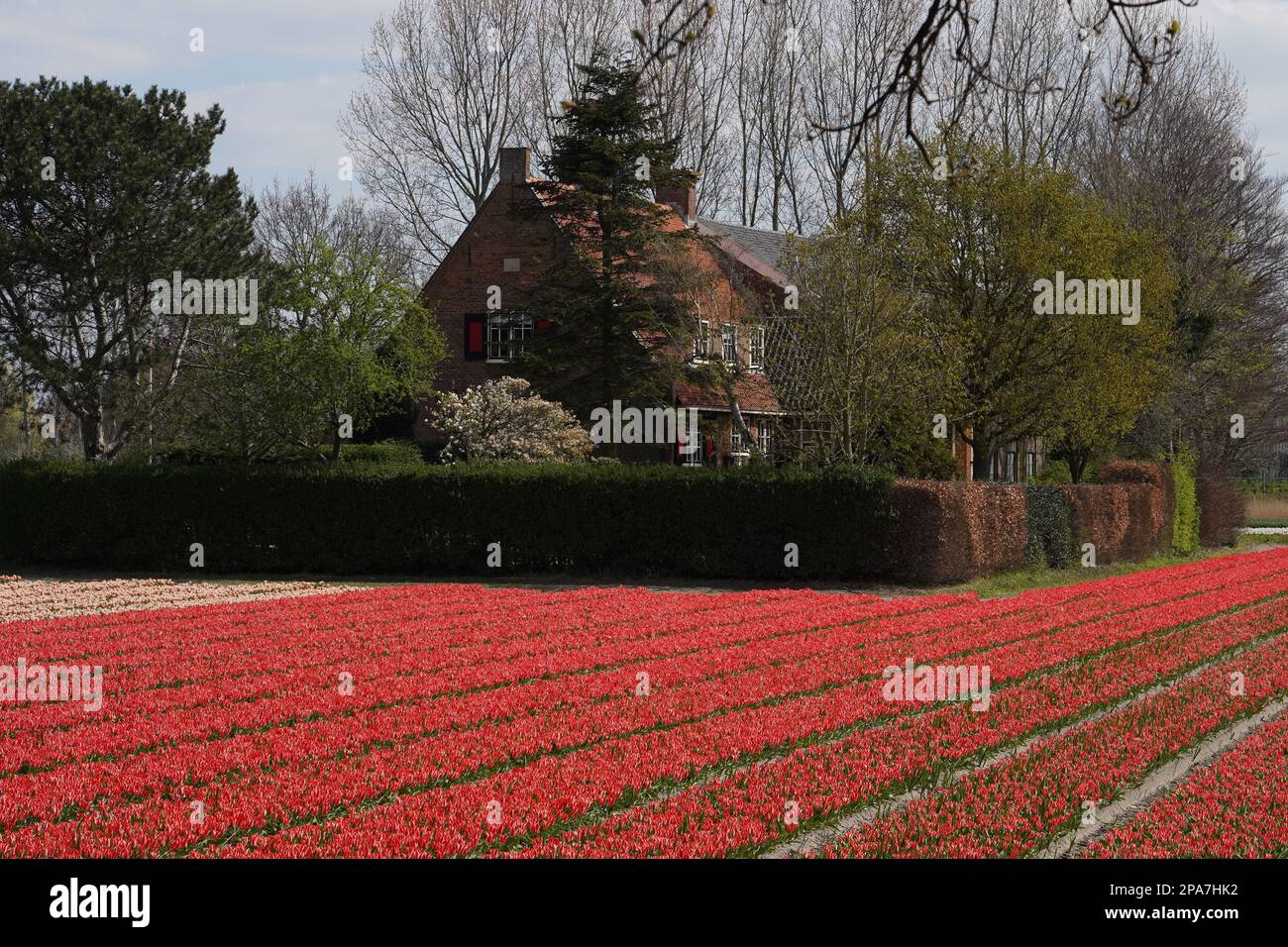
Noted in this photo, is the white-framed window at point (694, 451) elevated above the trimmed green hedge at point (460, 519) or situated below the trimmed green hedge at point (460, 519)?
above

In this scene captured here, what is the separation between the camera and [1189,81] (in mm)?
40406

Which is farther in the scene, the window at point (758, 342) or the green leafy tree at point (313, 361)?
the window at point (758, 342)

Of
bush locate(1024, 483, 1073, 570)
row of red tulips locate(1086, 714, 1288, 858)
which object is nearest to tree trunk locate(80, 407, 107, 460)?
bush locate(1024, 483, 1073, 570)

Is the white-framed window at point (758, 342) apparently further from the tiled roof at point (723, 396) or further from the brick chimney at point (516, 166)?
the brick chimney at point (516, 166)

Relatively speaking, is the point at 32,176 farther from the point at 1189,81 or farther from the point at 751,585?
the point at 1189,81

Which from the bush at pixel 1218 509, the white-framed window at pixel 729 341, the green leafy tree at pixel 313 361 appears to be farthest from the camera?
the bush at pixel 1218 509

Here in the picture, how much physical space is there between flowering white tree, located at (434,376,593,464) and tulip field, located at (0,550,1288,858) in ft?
36.6

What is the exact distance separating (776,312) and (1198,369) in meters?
16.9

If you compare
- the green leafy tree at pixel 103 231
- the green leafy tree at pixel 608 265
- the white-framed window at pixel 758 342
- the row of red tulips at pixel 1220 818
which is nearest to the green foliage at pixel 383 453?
the green leafy tree at pixel 608 265

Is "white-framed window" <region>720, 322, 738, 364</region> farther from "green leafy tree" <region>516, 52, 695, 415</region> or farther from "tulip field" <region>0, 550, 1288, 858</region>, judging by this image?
"tulip field" <region>0, 550, 1288, 858</region>

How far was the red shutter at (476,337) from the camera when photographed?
3534 cm

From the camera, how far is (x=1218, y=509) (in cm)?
3369

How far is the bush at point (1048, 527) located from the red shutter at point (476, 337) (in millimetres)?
17287
